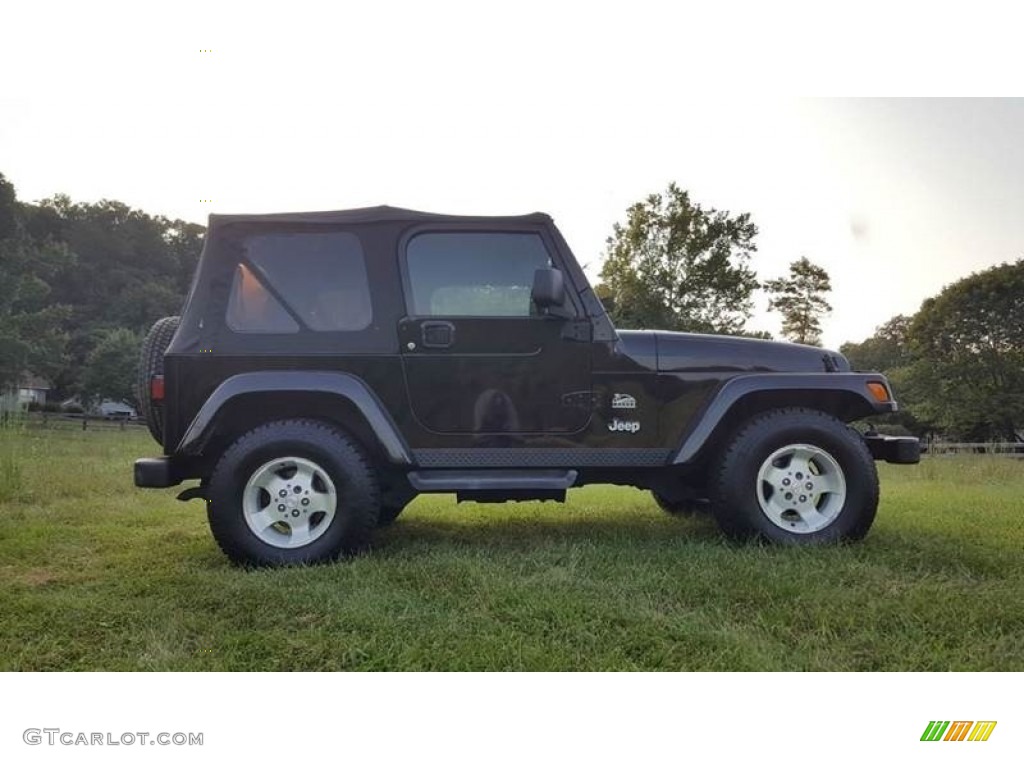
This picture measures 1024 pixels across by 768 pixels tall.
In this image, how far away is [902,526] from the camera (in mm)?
3031

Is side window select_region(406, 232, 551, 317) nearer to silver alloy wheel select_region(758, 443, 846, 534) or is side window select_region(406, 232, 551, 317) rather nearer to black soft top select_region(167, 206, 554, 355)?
black soft top select_region(167, 206, 554, 355)

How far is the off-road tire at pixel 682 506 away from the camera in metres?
3.22

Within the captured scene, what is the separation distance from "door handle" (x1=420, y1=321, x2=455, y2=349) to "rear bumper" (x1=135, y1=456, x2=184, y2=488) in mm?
1168

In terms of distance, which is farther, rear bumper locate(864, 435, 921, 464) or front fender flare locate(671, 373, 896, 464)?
rear bumper locate(864, 435, 921, 464)

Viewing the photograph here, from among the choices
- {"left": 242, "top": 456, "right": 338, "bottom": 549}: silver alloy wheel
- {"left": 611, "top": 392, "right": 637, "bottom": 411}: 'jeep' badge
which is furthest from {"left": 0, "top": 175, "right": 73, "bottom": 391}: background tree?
{"left": 611, "top": 392, "right": 637, "bottom": 411}: 'jeep' badge

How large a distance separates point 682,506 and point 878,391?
41.5 inches

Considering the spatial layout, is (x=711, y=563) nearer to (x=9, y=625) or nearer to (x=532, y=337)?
(x=532, y=337)

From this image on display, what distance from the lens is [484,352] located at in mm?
2809

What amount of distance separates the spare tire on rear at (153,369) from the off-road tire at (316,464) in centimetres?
33

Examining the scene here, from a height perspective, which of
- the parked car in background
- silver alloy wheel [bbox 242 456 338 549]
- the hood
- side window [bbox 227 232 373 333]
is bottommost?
silver alloy wheel [bbox 242 456 338 549]

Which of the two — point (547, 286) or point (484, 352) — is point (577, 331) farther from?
point (484, 352)

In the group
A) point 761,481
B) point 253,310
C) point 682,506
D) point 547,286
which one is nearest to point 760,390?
point 761,481

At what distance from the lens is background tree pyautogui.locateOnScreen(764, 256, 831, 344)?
265cm

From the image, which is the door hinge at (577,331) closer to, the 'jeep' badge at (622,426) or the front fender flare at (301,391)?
the 'jeep' badge at (622,426)
